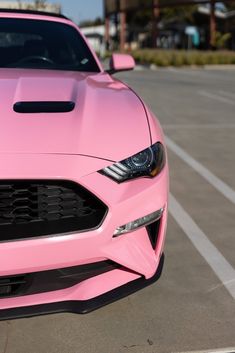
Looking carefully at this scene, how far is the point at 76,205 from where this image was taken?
240cm

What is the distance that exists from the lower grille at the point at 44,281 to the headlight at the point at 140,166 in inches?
16.8

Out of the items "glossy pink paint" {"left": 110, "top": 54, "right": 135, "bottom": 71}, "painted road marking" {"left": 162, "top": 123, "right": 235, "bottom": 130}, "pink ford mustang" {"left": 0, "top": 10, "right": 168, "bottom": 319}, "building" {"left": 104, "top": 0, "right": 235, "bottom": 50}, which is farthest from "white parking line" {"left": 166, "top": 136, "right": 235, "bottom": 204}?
"building" {"left": 104, "top": 0, "right": 235, "bottom": 50}

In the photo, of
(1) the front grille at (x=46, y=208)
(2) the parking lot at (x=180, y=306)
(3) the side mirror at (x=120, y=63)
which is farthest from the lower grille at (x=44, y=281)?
(3) the side mirror at (x=120, y=63)

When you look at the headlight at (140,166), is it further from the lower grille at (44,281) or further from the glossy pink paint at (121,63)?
the glossy pink paint at (121,63)

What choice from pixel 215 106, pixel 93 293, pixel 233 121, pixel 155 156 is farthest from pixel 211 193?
pixel 215 106

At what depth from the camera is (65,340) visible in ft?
8.57

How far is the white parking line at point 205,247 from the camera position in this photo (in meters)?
3.30

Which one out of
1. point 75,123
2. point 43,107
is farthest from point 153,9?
point 75,123

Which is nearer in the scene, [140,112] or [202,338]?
[202,338]

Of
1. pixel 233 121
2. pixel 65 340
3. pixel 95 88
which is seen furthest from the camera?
pixel 233 121

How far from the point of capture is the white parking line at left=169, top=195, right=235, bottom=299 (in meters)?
3.30

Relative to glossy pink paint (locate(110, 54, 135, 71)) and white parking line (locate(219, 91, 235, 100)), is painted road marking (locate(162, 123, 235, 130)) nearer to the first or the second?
glossy pink paint (locate(110, 54, 135, 71))

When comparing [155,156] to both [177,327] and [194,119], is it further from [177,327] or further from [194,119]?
[194,119]

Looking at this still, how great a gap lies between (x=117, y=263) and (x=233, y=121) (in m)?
7.78
